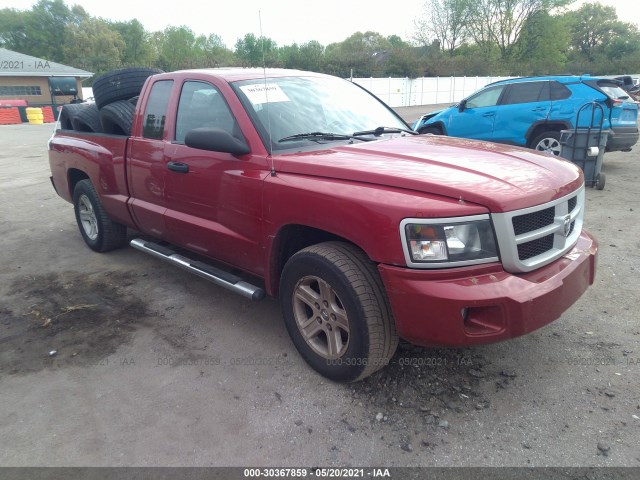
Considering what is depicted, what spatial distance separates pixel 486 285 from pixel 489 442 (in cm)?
84

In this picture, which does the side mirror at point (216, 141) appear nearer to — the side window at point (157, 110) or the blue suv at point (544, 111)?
the side window at point (157, 110)

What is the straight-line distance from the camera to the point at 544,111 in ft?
28.7

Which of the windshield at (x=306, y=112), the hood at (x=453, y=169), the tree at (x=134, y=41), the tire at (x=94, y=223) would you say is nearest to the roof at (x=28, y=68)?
the tree at (x=134, y=41)

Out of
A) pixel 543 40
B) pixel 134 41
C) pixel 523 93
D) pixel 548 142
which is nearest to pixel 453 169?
pixel 548 142

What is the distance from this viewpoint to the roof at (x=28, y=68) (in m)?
36.9

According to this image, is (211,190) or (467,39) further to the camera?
(467,39)

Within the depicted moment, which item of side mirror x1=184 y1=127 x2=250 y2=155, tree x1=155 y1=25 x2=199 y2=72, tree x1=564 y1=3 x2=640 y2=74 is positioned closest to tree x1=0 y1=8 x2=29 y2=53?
tree x1=155 y1=25 x2=199 y2=72

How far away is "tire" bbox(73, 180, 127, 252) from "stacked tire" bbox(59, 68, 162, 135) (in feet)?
2.25

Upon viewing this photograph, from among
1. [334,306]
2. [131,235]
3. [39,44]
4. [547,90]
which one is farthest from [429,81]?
[39,44]

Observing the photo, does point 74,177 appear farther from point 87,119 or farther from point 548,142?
point 548,142

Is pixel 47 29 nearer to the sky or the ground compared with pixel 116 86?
nearer to the sky

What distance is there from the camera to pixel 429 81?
36938 mm

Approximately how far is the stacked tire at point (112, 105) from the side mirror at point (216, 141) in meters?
1.76

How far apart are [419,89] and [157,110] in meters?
35.0
